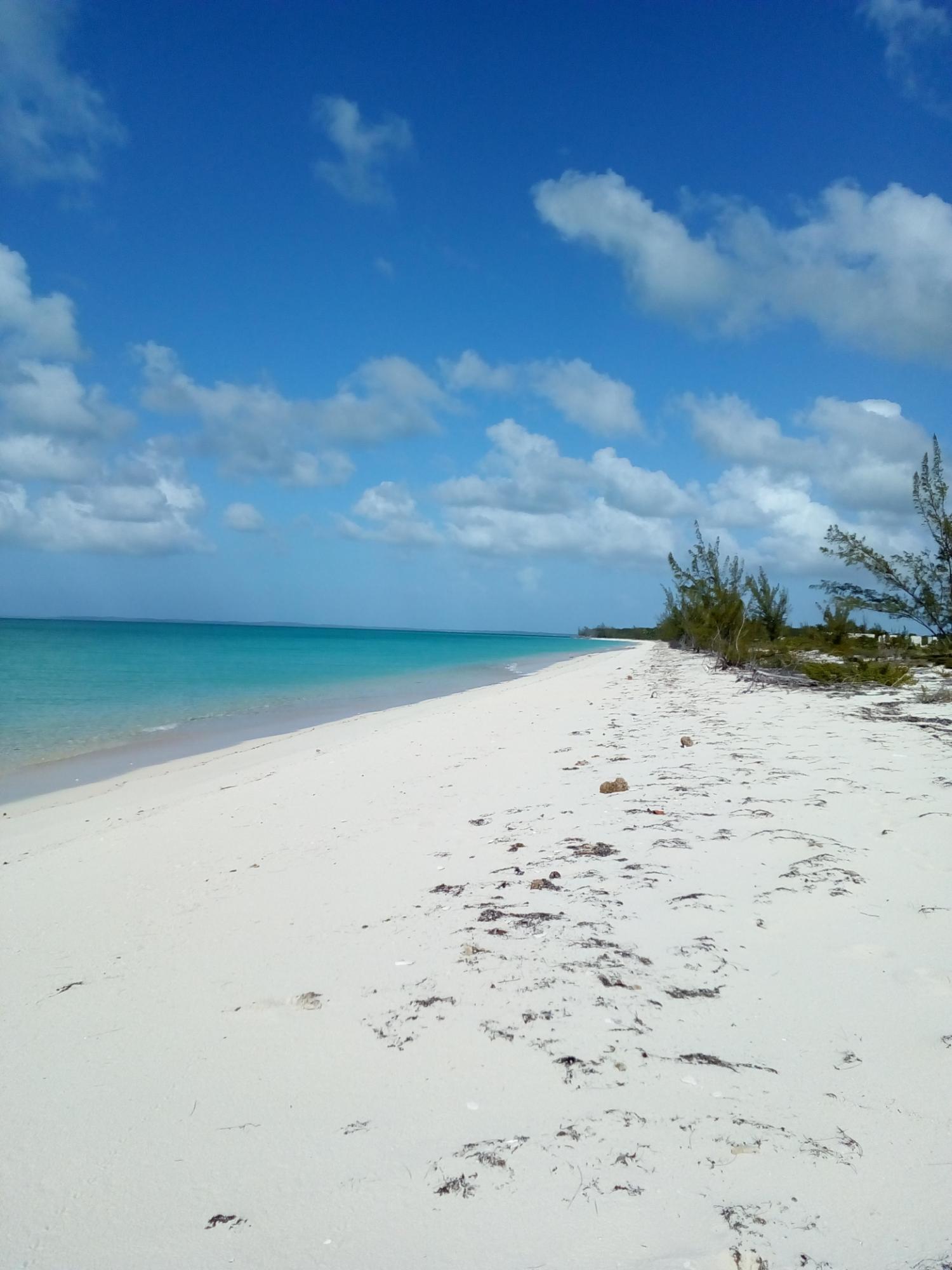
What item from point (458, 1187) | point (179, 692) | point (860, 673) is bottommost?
point (179, 692)

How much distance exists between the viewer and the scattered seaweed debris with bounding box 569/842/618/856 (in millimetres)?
4348

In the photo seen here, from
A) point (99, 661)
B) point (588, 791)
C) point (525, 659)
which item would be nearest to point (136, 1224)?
point (588, 791)

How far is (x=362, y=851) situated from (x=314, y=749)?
5847 millimetres

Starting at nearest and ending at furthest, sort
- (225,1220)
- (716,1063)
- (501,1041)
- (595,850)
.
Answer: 1. (225,1220)
2. (716,1063)
3. (501,1041)
4. (595,850)

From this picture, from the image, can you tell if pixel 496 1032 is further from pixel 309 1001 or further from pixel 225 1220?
pixel 225 1220

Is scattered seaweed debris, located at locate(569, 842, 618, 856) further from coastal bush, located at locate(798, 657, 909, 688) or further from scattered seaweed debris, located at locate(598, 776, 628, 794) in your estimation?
coastal bush, located at locate(798, 657, 909, 688)

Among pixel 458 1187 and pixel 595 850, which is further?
pixel 595 850

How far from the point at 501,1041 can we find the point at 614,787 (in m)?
3.49

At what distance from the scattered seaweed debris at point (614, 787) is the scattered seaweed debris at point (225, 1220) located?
4322 millimetres

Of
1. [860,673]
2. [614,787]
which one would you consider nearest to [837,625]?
[860,673]

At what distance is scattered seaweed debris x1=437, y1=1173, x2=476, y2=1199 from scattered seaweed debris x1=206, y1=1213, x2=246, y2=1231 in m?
0.50

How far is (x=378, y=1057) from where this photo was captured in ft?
8.01

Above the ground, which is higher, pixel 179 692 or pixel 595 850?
pixel 595 850

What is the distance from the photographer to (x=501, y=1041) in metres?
2.48
